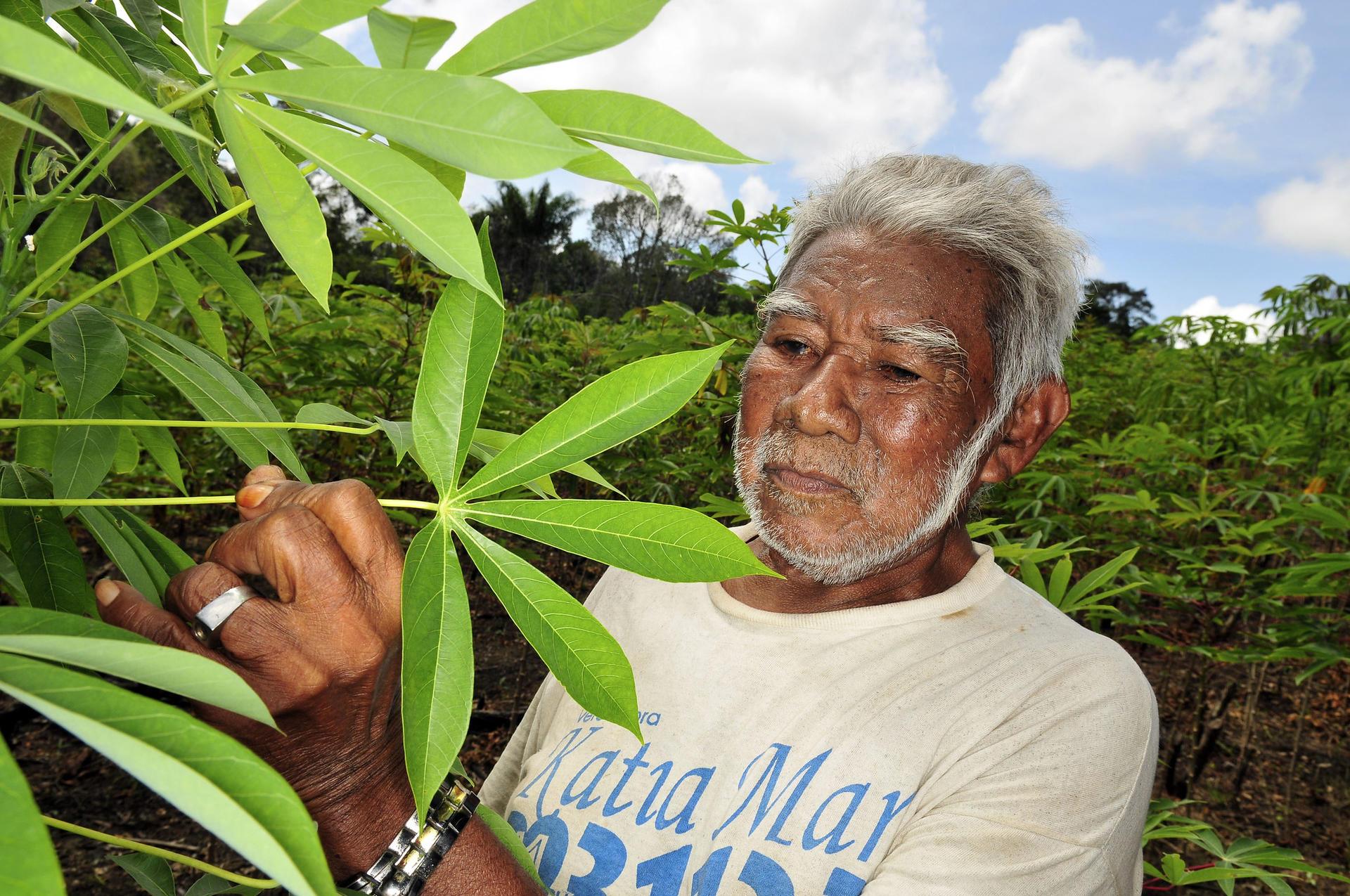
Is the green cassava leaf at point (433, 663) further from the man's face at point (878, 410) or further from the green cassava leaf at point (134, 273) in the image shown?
the man's face at point (878, 410)

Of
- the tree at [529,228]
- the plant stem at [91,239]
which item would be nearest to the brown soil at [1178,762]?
the plant stem at [91,239]

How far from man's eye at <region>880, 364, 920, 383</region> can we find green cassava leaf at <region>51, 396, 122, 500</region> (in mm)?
890

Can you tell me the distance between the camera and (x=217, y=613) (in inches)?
21.8

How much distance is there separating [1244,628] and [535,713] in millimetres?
2660

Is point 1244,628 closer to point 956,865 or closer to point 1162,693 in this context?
point 1162,693

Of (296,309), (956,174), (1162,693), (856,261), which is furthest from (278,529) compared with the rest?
(1162,693)

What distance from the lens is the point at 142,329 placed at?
2.22 ft

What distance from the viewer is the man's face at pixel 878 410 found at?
1188 millimetres

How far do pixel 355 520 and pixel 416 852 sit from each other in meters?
0.37

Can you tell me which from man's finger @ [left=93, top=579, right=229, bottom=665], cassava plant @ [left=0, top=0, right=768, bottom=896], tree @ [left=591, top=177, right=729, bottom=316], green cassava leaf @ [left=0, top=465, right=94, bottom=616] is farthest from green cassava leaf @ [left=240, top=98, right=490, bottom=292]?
tree @ [left=591, top=177, right=729, bottom=316]

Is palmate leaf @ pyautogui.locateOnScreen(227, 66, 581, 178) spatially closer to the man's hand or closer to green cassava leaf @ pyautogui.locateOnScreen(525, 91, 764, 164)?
green cassava leaf @ pyautogui.locateOnScreen(525, 91, 764, 164)

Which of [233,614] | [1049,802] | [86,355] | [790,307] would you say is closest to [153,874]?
[233,614]

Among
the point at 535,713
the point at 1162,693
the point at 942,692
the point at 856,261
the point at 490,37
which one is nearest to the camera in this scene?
the point at 490,37

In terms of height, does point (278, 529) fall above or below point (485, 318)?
below
